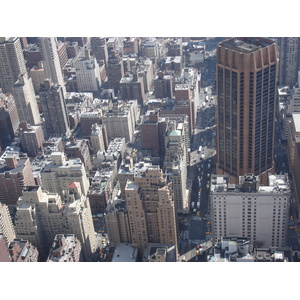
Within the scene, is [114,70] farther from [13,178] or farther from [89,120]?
[13,178]

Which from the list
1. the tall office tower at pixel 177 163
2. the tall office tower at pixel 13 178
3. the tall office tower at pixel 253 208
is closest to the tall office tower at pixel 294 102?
the tall office tower at pixel 177 163

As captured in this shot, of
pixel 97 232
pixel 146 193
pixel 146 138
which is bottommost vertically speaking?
pixel 97 232

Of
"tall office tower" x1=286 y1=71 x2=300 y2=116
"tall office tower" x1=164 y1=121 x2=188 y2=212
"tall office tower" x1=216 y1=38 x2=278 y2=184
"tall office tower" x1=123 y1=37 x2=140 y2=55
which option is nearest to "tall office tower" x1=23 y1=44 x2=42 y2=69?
"tall office tower" x1=123 y1=37 x2=140 y2=55

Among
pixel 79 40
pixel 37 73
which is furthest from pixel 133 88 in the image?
pixel 79 40

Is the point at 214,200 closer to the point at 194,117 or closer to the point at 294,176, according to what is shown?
the point at 294,176

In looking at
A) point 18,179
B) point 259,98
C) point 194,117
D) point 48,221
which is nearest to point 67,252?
point 48,221
